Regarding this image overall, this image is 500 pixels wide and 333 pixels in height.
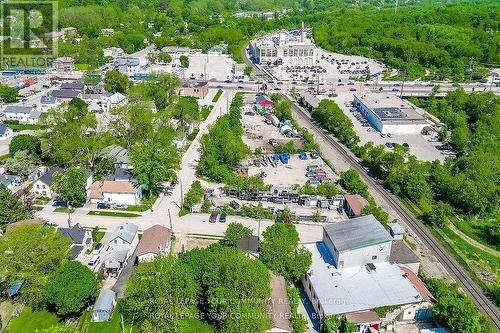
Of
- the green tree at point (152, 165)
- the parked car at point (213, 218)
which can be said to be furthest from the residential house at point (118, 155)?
the parked car at point (213, 218)

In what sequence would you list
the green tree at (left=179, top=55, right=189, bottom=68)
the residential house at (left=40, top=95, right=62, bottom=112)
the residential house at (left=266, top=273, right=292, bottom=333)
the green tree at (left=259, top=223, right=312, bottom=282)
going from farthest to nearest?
the green tree at (left=179, top=55, right=189, bottom=68)
the residential house at (left=40, top=95, right=62, bottom=112)
the green tree at (left=259, top=223, right=312, bottom=282)
the residential house at (left=266, top=273, right=292, bottom=333)

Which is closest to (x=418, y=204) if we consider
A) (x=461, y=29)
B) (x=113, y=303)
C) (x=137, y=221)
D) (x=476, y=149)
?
(x=476, y=149)

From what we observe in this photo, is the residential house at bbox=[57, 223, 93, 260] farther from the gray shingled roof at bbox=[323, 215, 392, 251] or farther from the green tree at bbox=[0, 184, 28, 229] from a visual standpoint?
the gray shingled roof at bbox=[323, 215, 392, 251]

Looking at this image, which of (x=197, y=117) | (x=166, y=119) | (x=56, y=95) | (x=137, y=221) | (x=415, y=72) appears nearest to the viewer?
(x=137, y=221)

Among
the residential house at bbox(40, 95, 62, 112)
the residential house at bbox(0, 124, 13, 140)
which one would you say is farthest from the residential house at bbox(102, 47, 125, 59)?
the residential house at bbox(0, 124, 13, 140)

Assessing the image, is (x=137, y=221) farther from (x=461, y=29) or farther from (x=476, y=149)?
(x=461, y=29)

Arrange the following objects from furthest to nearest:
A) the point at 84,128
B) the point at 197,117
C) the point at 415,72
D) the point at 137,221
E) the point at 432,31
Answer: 1. the point at 432,31
2. the point at 415,72
3. the point at 197,117
4. the point at 84,128
5. the point at 137,221

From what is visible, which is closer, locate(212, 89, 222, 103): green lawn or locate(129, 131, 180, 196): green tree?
locate(129, 131, 180, 196): green tree
